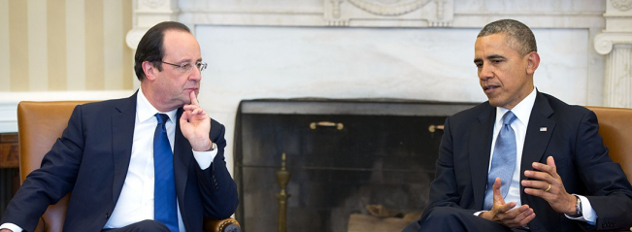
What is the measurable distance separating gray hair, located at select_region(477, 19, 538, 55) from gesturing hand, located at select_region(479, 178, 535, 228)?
51 centimetres

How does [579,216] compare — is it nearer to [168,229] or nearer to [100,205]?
[168,229]

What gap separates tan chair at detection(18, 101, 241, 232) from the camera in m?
2.29

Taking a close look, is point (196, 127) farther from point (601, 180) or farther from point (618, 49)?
point (618, 49)

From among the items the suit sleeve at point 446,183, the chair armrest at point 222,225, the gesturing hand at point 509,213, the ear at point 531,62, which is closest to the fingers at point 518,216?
the gesturing hand at point 509,213

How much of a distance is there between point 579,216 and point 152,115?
138cm

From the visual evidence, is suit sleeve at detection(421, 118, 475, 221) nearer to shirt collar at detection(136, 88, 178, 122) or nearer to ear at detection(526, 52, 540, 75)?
ear at detection(526, 52, 540, 75)

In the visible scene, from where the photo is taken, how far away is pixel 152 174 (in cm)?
221

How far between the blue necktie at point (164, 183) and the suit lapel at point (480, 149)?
97 cm

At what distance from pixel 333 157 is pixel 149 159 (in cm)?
147

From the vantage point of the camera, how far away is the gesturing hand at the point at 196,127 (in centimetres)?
208

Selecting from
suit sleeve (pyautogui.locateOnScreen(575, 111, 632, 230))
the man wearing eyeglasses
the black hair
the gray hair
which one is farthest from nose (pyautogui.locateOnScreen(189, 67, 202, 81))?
suit sleeve (pyautogui.locateOnScreen(575, 111, 632, 230))

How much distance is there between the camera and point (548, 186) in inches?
75.0

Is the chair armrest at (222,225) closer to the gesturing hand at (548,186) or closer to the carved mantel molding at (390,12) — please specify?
the gesturing hand at (548,186)

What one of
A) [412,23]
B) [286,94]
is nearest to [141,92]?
[286,94]
